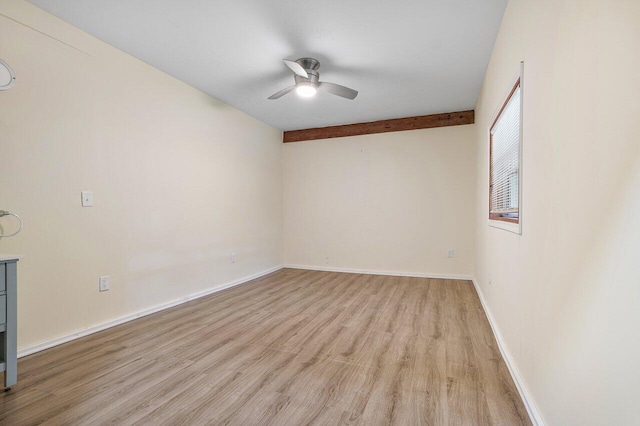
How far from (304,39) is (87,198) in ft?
7.18

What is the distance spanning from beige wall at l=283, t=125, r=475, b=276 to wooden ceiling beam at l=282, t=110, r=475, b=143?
0.09 meters

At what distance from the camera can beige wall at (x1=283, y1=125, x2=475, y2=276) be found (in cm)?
439

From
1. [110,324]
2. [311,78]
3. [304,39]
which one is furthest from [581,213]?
[110,324]

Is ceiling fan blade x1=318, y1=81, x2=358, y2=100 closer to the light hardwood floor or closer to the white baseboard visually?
the light hardwood floor

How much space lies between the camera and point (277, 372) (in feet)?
6.05

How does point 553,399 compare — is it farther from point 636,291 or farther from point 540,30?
point 540,30

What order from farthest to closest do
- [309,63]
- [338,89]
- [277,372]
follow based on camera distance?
[338,89]
[309,63]
[277,372]

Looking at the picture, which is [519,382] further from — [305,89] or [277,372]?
[305,89]

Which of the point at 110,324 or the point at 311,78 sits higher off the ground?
the point at 311,78

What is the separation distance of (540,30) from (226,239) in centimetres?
365

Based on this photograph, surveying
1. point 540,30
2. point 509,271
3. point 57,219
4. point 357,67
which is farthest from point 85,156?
point 509,271

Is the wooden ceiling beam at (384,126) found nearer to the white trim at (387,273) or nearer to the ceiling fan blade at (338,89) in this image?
the ceiling fan blade at (338,89)

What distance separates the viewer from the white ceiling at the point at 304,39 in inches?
83.0

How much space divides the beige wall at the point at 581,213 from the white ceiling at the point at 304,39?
0.82m
